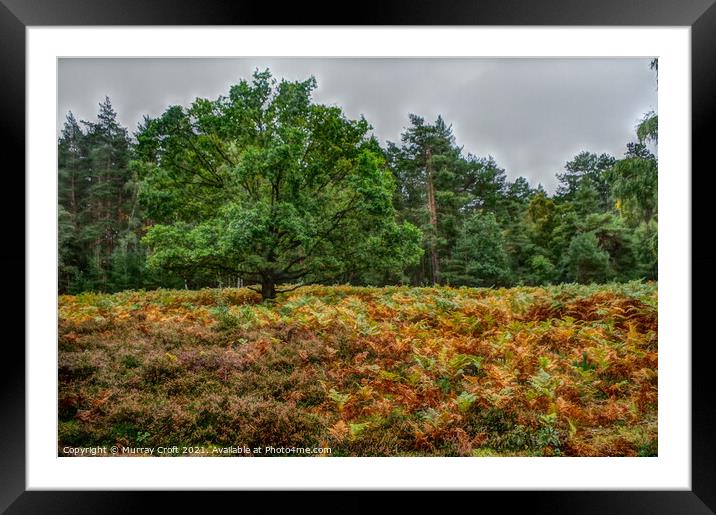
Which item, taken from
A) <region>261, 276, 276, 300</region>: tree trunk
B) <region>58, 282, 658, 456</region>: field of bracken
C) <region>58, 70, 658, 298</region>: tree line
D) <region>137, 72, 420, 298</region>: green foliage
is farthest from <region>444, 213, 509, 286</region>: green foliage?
<region>261, 276, 276, 300</region>: tree trunk

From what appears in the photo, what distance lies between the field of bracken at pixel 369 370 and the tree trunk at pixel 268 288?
87 mm

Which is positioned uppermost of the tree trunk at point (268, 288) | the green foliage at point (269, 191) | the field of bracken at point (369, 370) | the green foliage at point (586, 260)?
the green foliage at point (269, 191)

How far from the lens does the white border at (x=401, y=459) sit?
2.56 metres

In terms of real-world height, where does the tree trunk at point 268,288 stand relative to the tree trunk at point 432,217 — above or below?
below

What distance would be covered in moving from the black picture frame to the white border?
0.21 feet

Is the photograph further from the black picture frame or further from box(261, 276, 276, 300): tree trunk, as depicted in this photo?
the black picture frame

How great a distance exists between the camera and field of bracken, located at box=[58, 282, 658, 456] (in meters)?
2.86
